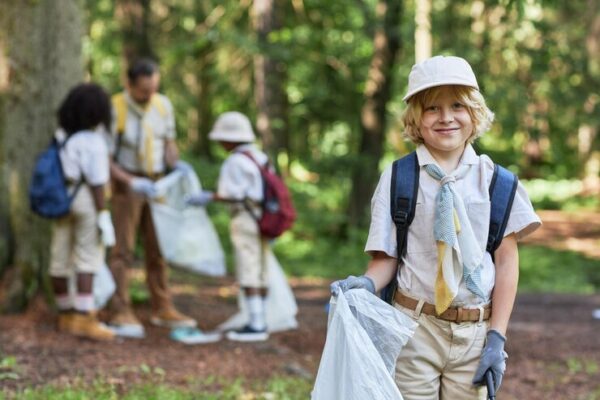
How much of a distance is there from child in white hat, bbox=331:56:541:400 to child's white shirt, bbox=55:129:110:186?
383 cm

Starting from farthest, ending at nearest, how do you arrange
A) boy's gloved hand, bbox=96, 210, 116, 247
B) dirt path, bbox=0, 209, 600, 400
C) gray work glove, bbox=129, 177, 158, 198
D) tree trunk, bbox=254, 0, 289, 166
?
tree trunk, bbox=254, 0, 289, 166 < gray work glove, bbox=129, 177, 158, 198 < boy's gloved hand, bbox=96, 210, 116, 247 < dirt path, bbox=0, 209, 600, 400

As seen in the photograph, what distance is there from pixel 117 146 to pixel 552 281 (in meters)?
10.1

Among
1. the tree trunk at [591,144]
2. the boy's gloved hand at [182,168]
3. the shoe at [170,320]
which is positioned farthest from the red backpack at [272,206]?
the tree trunk at [591,144]

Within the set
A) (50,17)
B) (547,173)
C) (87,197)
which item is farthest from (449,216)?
(547,173)

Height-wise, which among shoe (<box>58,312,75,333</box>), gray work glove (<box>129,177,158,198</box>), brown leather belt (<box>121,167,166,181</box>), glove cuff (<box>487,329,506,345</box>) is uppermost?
brown leather belt (<box>121,167,166,181</box>)

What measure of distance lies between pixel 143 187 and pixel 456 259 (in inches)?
176

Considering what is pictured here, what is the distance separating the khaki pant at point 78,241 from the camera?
263 inches

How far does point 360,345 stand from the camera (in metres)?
3.07

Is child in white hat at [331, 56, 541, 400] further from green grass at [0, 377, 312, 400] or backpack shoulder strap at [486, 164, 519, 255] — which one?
green grass at [0, 377, 312, 400]

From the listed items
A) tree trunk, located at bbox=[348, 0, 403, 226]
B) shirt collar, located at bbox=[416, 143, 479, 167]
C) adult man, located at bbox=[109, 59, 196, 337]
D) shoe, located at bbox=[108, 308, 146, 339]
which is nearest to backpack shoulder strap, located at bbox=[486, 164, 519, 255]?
shirt collar, located at bbox=[416, 143, 479, 167]

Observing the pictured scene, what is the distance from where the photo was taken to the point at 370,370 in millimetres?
3057

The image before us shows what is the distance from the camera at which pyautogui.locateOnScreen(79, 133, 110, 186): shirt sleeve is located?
661cm

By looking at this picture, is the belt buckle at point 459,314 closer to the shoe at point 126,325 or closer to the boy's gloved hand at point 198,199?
the boy's gloved hand at point 198,199

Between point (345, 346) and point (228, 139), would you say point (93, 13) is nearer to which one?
point (228, 139)
